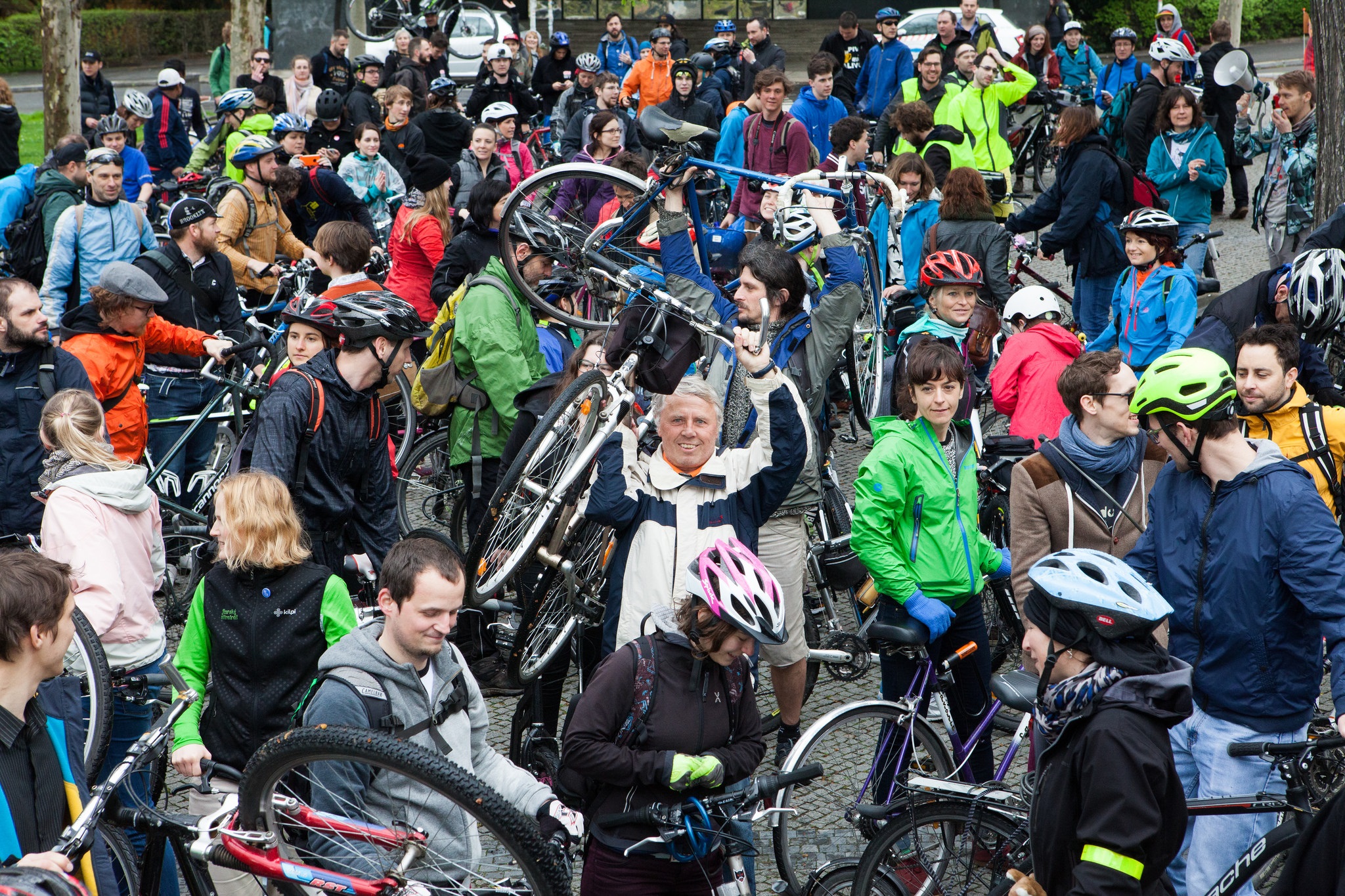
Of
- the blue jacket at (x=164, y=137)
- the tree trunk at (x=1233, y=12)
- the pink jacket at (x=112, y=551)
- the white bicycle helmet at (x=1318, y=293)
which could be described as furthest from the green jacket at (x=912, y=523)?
the tree trunk at (x=1233, y=12)

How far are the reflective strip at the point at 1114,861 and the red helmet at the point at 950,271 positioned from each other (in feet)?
14.8

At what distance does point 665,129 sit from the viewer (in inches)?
238

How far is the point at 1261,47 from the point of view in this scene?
106ft

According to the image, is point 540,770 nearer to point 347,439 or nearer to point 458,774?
point 347,439

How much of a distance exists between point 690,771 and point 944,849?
1.15 m

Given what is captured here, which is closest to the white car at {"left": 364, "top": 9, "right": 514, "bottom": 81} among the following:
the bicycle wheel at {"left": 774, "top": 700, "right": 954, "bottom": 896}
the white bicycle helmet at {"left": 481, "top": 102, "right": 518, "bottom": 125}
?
the white bicycle helmet at {"left": 481, "top": 102, "right": 518, "bottom": 125}

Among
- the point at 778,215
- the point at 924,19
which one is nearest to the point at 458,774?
the point at 778,215

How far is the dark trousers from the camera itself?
4777 mm

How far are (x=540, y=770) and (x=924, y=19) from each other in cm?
2173

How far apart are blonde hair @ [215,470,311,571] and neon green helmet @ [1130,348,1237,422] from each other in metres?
2.63

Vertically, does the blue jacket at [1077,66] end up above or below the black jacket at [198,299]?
above

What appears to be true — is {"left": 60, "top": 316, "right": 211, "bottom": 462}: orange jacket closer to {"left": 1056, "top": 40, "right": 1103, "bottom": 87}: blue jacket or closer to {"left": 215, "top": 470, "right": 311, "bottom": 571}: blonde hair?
{"left": 215, "top": 470, "right": 311, "bottom": 571}: blonde hair

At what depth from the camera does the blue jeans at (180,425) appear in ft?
24.7

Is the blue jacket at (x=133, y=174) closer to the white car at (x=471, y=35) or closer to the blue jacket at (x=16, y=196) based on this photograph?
the blue jacket at (x=16, y=196)
